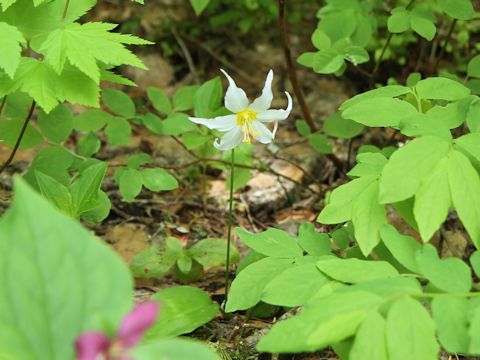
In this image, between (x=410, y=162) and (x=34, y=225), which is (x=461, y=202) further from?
(x=34, y=225)

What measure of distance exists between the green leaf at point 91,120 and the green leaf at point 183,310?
1015 millimetres

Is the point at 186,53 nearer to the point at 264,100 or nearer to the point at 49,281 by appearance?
the point at 264,100

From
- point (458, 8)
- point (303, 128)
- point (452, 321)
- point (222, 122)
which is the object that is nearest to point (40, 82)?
point (222, 122)

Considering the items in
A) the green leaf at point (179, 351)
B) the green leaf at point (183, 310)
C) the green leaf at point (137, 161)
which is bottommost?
the green leaf at point (183, 310)

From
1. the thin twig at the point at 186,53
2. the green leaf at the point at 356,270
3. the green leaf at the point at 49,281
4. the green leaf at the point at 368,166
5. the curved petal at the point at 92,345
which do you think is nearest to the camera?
the curved petal at the point at 92,345

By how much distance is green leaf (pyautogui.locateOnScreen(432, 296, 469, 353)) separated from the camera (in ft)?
4.60

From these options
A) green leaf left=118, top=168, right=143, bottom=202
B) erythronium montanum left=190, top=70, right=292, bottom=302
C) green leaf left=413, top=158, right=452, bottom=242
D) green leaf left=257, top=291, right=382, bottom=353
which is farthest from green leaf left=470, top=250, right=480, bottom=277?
green leaf left=118, top=168, right=143, bottom=202

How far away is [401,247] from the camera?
1.66 m

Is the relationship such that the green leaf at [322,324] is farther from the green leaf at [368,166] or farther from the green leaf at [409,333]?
the green leaf at [368,166]

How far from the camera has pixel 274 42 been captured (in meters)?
5.02

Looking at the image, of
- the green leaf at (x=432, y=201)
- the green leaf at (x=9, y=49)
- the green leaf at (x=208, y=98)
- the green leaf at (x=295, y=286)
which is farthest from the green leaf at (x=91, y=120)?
the green leaf at (x=432, y=201)

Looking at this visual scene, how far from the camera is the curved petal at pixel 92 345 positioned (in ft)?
2.85

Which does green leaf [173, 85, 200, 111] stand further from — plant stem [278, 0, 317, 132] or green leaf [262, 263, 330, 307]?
green leaf [262, 263, 330, 307]

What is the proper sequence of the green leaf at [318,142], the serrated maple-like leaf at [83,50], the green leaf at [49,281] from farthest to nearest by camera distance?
1. the green leaf at [318,142]
2. the serrated maple-like leaf at [83,50]
3. the green leaf at [49,281]
